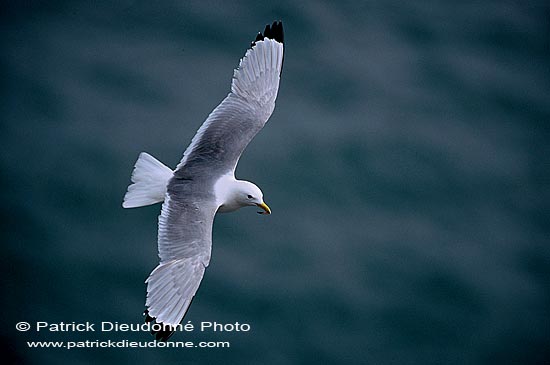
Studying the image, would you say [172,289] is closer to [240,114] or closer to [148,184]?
[148,184]

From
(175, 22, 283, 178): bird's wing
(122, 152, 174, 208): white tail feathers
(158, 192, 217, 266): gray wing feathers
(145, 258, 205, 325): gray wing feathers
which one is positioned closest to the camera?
(145, 258, 205, 325): gray wing feathers

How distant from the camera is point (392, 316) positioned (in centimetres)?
710

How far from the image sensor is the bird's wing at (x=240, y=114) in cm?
598

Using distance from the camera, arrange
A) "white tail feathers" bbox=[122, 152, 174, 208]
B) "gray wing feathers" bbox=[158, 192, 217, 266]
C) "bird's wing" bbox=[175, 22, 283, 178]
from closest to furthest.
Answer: "gray wing feathers" bbox=[158, 192, 217, 266], "white tail feathers" bbox=[122, 152, 174, 208], "bird's wing" bbox=[175, 22, 283, 178]

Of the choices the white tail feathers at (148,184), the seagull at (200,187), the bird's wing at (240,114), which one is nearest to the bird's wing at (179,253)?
the seagull at (200,187)

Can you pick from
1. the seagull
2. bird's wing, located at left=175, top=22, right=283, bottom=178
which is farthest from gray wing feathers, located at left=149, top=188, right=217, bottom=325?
bird's wing, located at left=175, top=22, right=283, bottom=178

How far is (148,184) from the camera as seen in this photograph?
5.89 meters

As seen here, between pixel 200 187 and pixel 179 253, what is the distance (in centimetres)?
58

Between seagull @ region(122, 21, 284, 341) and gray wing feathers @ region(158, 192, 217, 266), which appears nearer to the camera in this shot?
seagull @ region(122, 21, 284, 341)

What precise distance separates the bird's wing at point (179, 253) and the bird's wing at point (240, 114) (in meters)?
0.32

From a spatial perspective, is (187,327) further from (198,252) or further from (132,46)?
(132,46)

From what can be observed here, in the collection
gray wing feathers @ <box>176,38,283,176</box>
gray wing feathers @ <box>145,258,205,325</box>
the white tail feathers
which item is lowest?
gray wing feathers @ <box>145,258,205,325</box>

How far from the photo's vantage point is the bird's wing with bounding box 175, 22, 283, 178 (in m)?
5.98

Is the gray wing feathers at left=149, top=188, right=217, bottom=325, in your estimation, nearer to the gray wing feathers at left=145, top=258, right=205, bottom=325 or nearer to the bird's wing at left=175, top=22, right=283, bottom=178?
the gray wing feathers at left=145, top=258, right=205, bottom=325
